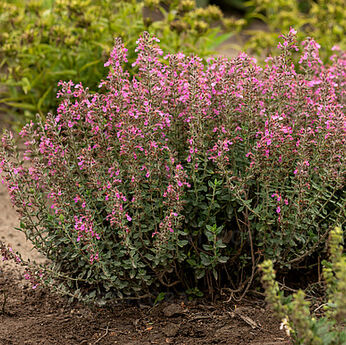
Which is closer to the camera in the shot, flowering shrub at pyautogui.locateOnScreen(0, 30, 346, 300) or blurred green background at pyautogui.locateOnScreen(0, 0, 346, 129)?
flowering shrub at pyautogui.locateOnScreen(0, 30, 346, 300)

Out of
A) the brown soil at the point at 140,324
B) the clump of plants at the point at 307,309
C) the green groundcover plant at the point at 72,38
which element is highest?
the green groundcover plant at the point at 72,38

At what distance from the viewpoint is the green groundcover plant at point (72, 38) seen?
445 centimetres

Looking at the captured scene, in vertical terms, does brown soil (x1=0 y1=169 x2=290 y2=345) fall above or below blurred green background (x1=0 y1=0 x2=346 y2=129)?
below

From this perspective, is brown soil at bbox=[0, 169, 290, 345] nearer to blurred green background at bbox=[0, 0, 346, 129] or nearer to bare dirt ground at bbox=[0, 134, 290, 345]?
bare dirt ground at bbox=[0, 134, 290, 345]

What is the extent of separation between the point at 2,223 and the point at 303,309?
289cm

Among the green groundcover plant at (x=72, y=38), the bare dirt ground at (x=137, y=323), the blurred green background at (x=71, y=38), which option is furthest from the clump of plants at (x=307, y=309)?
the green groundcover plant at (x=72, y=38)

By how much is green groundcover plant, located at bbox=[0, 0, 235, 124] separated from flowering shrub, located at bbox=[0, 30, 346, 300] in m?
1.80

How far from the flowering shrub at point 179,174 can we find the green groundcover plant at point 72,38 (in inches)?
70.8

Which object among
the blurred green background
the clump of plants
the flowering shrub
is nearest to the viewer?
the clump of plants

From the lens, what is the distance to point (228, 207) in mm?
2771

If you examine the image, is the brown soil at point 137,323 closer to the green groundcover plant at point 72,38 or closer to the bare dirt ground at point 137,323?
the bare dirt ground at point 137,323

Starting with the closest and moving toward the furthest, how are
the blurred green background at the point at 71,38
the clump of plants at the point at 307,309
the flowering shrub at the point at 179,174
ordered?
the clump of plants at the point at 307,309, the flowering shrub at the point at 179,174, the blurred green background at the point at 71,38

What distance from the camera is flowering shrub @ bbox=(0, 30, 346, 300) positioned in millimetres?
2529

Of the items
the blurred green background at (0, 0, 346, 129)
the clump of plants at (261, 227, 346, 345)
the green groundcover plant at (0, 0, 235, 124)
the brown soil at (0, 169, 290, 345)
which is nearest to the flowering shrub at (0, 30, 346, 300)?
the brown soil at (0, 169, 290, 345)
